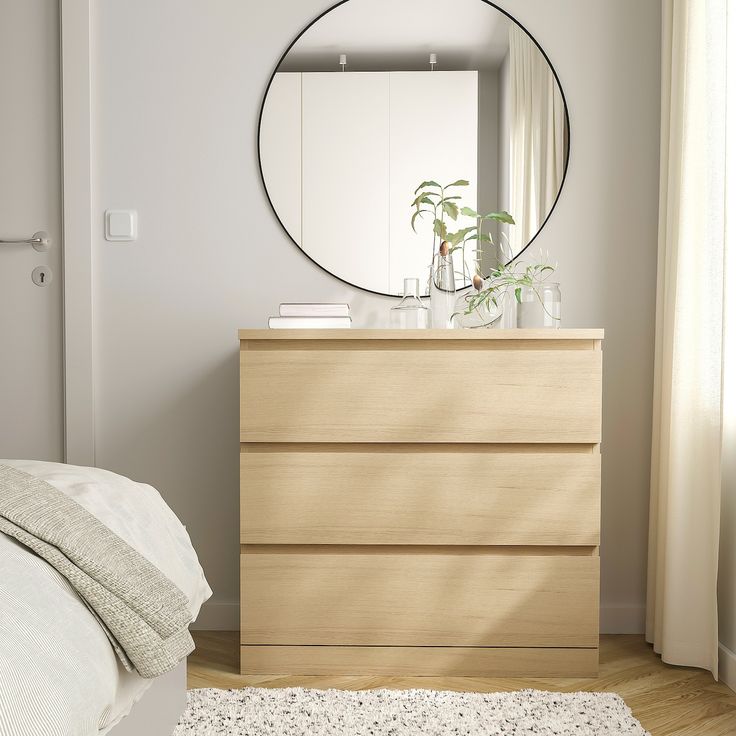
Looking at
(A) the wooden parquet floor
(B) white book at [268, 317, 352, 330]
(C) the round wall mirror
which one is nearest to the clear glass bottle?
(C) the round wall mirror

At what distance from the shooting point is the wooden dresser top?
194cm

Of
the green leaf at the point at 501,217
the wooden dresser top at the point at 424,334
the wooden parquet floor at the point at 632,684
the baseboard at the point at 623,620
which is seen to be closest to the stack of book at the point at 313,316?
the wooden dresser top at the point at 424,334

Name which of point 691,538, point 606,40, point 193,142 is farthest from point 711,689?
point 193,142

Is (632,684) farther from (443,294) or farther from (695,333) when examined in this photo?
(443,294)

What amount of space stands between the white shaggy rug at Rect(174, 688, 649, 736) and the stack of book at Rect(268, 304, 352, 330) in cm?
96

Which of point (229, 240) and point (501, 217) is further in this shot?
point (229, 240)

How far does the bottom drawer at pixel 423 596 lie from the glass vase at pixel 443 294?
680 mm

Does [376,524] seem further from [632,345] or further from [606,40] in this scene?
[606,40]

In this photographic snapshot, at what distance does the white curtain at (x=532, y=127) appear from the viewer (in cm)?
240

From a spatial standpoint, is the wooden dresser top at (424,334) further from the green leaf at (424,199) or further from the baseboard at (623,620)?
the baseboard at (623,620)

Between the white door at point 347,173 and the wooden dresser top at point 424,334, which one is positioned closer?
the wooden dresser top at point 424,334

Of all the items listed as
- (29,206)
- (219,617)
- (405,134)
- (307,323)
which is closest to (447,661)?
(219,617)

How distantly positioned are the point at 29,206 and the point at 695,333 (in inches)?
82.7

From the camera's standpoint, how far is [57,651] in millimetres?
845
